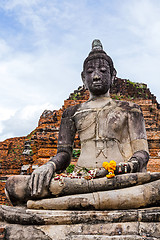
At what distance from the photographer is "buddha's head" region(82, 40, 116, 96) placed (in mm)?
4629

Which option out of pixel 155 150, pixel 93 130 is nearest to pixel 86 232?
pixel 93 130

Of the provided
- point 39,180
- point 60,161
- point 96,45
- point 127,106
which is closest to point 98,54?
point 96,45

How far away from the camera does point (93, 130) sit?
171 inches

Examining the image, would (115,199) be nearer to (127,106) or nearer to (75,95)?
(127,106)

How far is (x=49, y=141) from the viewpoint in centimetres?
959

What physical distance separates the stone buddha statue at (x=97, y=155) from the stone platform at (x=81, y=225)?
0.17m

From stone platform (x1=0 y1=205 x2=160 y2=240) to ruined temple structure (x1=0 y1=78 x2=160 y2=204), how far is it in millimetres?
5715

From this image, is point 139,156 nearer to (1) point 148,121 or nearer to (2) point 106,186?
(2) point 106,186

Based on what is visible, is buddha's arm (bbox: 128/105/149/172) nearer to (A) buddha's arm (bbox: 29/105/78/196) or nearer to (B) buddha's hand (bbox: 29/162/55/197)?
(A) buddha's arm (bbox: 29/105/78/196)

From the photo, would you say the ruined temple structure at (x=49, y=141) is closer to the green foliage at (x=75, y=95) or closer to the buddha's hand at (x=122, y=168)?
the green foliage at (x=75, y=95)

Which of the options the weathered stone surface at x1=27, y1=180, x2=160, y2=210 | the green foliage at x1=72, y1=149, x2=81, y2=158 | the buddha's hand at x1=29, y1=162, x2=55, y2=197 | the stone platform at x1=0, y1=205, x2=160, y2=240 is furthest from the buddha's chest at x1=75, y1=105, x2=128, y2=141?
the green foliage at x1=72, y1=149, x2=81, y2=158

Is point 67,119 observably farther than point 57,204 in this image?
Yes

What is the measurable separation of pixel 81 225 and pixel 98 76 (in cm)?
250

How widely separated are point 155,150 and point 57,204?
22.0 feet
